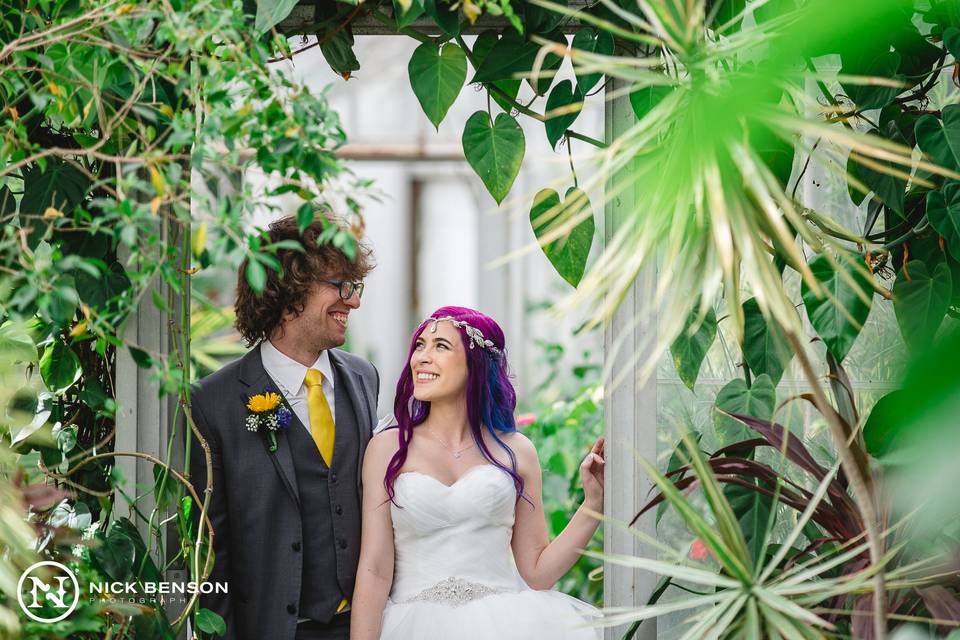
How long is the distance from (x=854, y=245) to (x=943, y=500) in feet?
2.72

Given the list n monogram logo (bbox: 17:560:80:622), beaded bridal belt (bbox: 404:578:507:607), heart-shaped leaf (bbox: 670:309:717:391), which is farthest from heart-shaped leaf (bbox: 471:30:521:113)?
n monogram logo (bbox: 17:560:80:622)

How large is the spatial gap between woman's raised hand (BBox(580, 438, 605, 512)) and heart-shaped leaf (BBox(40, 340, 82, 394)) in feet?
4.11

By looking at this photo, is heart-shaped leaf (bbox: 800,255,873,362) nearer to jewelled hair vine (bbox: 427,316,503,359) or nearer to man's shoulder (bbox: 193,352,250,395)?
jewelled hair vine (bbox: 427,316,503,359)

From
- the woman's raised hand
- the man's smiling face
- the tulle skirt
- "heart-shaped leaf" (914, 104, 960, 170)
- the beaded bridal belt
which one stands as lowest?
the tulle skirt

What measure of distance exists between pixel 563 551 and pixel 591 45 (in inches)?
52.9

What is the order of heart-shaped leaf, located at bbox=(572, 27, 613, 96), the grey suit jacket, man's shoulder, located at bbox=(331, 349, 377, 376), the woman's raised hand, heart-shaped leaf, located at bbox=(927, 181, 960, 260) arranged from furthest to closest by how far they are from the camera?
1. man's shoulder, located at bbox=(331, 349, 377, 376)
2. the grey suit jacket
3. the woman's raised hand
4. heart-shaped leaf, located at bbox=(572, 27, 613, 96)
5. heart-shaped leaf, located at bbox=(927, 181, 960, 260)

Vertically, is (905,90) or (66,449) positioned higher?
(905,90)

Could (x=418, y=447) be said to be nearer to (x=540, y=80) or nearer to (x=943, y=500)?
(x=540, y=80)

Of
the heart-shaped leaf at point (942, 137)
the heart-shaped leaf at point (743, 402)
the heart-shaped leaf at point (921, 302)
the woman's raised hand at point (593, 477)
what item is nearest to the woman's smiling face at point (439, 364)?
the woman's raised hand at point (593, 477)

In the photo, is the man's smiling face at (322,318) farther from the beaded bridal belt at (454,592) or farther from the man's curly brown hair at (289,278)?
the beaded bridal belt at (454,592)

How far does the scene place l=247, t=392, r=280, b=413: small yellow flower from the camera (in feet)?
8.24

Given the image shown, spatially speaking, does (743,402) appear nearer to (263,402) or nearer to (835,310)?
(835,310)

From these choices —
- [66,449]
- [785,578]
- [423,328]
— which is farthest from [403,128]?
[785,578]

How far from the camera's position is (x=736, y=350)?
2229 mm
